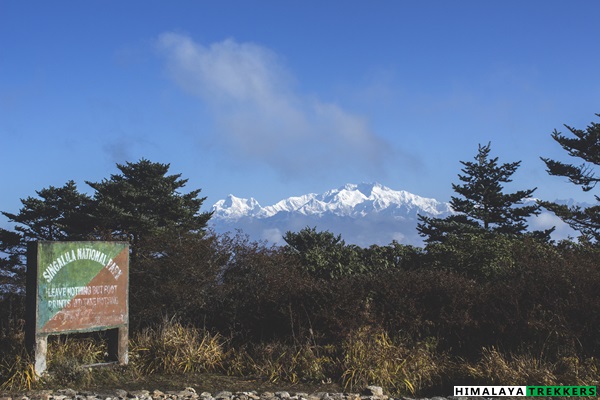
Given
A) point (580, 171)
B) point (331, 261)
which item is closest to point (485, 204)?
point (580, 171)

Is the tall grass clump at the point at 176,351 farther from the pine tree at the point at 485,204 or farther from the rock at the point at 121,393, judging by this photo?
the pine tree at the point at 485,204

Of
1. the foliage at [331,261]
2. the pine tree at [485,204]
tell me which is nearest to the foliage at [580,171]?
the pine tree at [485,204]

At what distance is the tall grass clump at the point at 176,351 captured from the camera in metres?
9.42

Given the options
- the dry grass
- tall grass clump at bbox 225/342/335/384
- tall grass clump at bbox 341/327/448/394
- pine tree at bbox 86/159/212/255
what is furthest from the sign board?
pine tree at bbox 86/159/212/255

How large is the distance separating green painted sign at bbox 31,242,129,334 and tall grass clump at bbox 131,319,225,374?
615 millimetres

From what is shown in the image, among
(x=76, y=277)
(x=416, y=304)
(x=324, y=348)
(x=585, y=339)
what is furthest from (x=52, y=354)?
(x=585, y=339)

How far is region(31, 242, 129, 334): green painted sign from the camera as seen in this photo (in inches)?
363

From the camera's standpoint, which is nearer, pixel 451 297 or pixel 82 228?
pixel 451 297

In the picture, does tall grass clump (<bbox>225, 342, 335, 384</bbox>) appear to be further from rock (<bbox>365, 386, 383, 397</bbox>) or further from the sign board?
the sign board

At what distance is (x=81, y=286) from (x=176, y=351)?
71.9 inches

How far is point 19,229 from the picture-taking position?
39.0 m

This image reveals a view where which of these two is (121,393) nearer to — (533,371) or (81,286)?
(81,286)

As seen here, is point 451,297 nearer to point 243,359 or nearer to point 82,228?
point 243,359

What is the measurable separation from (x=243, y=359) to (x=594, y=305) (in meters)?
5.37
